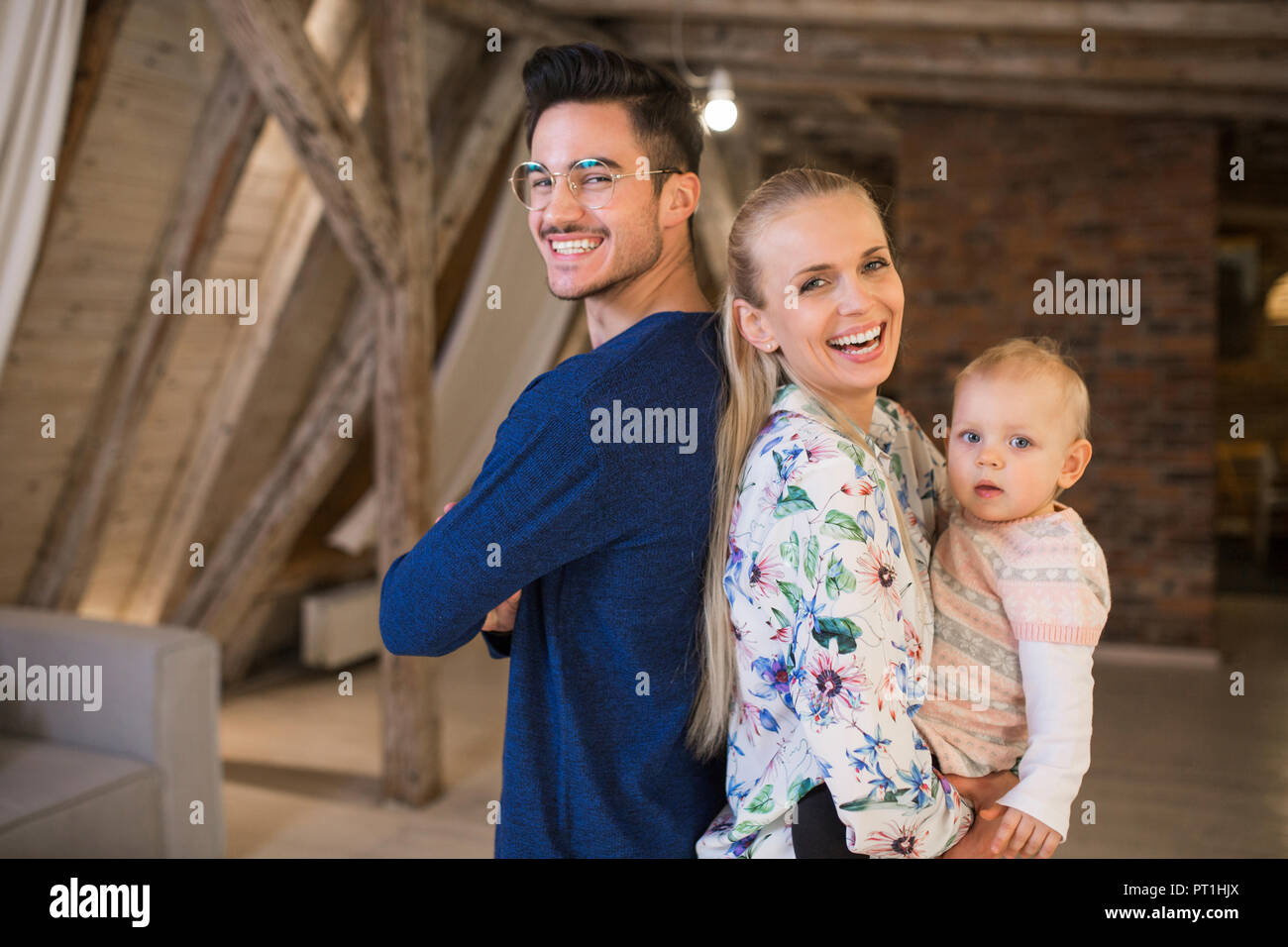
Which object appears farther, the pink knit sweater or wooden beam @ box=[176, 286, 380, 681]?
wooden beam @ box=[176, 286, 380, 681]

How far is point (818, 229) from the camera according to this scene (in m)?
1.13

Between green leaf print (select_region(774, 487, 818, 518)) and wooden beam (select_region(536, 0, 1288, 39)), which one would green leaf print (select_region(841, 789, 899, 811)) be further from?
wooden beam (select_region(536, 0, 1288, 39))

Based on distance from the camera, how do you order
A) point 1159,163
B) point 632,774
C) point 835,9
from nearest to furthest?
point 632,774 → point 835,9 → point 1159,163

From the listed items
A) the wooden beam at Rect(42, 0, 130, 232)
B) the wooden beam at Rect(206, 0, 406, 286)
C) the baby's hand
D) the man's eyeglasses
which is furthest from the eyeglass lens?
the wooden beam at Rect(42, 0, 130, 232)

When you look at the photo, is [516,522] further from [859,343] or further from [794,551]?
[859,343]

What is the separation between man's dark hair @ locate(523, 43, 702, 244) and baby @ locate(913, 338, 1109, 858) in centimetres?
46

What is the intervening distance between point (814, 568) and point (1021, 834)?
391 millimetres

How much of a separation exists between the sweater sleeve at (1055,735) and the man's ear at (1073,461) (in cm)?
22

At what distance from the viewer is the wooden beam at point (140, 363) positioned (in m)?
3.29

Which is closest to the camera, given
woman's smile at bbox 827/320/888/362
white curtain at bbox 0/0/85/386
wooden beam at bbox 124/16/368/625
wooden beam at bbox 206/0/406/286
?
woman's smile at bbox 827/320/888/362

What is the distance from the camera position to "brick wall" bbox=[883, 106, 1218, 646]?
504 centimetres
